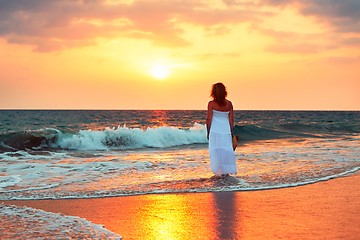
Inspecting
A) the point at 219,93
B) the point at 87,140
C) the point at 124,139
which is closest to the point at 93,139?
the point at 87,140

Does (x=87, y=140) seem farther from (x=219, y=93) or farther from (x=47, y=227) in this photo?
(x=47, y=227)

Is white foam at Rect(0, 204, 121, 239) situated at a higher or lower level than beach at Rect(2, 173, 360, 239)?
lower

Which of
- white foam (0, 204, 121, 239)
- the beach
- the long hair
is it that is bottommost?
white foam (0, 204, 121, 239)

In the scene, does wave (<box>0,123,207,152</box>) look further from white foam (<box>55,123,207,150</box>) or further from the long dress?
the long dress

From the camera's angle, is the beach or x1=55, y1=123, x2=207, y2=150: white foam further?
x1=55, y1=123, x2=207, y2=150: white foam

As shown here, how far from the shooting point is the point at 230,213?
659 cm

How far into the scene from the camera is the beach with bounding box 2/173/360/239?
5.49 metres

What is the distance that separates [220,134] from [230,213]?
3.38 m

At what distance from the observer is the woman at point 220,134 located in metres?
Result: 9.63

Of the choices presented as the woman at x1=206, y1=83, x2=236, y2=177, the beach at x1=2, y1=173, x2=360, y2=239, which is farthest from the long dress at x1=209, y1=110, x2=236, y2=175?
the beach at x1=2, y1=173, x2=360, y2=239

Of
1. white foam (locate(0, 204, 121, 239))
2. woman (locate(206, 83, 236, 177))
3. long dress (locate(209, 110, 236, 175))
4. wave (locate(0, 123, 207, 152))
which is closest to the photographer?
white foam (locate(0, 204, 121, 239))

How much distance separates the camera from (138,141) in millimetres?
26141

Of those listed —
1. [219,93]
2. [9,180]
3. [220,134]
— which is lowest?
[9,180]

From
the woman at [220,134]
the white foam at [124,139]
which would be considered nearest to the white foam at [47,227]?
the woman at [220,134]
